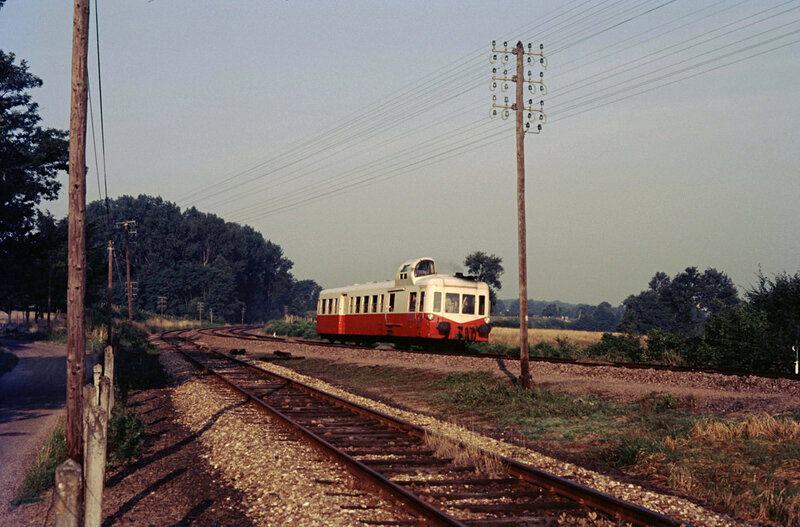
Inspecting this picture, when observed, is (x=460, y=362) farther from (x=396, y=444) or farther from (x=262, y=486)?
(x=262, y=486)

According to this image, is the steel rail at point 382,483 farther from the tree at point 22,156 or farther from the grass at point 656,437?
the tree at point 22,156

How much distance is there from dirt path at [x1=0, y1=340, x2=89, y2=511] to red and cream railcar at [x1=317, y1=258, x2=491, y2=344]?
1326cm

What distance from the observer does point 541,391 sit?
1634 centimetres

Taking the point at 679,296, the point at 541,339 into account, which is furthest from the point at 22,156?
the point at 679,296

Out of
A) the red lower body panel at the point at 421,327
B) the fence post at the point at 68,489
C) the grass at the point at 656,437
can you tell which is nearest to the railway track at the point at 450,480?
the grass at the point at 656,437

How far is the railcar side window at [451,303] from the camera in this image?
27672 mm

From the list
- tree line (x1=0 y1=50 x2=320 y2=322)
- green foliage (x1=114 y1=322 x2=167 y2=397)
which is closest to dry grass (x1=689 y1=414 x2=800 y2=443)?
green foliage (x1=114 y1=322 x2=167 y2=397)

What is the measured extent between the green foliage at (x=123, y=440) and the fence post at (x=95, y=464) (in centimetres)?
447

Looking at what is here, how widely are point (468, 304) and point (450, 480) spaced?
67.5 ft

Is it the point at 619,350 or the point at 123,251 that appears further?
the point at 123,251

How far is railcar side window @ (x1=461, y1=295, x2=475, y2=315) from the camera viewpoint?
92.8 ft

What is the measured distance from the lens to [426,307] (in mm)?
27594

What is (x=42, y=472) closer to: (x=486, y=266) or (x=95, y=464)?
(x=95, y=464)

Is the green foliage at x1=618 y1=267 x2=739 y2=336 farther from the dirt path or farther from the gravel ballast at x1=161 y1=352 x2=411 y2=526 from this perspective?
the gravel ballast at x1=161 y1=352 x2=411 y2=526
